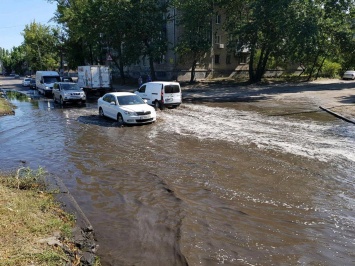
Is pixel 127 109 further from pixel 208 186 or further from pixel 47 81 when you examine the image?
pixel 47 81

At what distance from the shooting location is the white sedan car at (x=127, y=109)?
48.9ft

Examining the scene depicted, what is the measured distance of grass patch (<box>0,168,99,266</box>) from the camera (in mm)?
3930

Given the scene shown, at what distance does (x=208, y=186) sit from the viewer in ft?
24.1

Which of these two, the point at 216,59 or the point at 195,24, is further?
the point at 216,59

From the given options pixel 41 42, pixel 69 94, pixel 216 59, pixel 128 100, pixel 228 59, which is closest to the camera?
pixel 128 100

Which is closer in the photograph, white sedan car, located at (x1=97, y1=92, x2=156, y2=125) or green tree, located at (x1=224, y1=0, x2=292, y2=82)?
white sedan car, located at (x1=97, y1=92, x2=156, y2=125)

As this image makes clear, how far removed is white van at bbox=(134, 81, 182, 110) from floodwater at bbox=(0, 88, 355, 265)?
219 inches

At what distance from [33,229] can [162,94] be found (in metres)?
15.7

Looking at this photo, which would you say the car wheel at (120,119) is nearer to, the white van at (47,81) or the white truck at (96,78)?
the white truck at (96,78)

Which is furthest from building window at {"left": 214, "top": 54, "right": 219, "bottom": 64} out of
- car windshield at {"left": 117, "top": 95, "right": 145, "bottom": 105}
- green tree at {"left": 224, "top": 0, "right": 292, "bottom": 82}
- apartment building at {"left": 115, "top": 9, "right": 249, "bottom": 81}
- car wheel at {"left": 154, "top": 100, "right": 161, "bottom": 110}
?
car windshield at {"left": 117, "top": 95, "right": 145, "bottom": 105}

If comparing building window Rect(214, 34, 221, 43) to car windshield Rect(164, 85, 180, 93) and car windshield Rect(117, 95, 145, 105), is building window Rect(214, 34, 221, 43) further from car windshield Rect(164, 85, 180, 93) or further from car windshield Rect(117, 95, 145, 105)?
car windshield Rect(117, 95, 145, 105)

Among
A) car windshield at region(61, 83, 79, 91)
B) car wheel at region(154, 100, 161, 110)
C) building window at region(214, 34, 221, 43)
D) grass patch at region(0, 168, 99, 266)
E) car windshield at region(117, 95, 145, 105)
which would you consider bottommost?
grass patch at region(0, 168, 99, 266)

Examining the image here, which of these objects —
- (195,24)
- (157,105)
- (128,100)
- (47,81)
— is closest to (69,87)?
(157,105)

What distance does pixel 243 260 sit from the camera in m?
4.50
